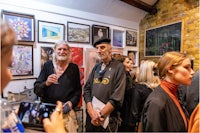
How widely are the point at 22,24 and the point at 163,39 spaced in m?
2.27

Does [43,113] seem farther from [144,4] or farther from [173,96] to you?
[144,4]

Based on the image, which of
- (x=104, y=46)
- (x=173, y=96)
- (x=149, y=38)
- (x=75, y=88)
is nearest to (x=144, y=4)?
(x=149, y=38)

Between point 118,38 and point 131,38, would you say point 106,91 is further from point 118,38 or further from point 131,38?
point 131,38

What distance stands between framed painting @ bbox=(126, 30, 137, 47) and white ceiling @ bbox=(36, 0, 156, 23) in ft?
0.81

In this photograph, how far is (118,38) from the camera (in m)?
3.17

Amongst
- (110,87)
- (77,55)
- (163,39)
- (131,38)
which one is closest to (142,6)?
(131,38)

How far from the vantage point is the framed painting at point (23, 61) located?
1956 millimetres

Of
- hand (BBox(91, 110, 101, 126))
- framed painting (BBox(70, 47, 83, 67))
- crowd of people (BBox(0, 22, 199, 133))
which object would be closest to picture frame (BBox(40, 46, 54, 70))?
framed painting (BBox(70, 47, 83, 67))

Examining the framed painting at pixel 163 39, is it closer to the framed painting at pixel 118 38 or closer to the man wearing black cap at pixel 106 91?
the framed painting at pixel 118 38

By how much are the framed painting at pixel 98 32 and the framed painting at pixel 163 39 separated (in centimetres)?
92

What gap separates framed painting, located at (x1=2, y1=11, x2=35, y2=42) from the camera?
75.7 inches

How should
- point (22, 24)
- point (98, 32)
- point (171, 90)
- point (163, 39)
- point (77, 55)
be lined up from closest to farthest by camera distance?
point (171, 90)
point (22, 24)
point (77, 55)
point (98, 32)
point (163, 39)

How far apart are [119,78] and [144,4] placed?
2.04m

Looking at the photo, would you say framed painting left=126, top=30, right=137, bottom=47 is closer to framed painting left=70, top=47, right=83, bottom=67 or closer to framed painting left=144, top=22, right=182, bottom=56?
framed painting left=144, top=22, right=182, bottom=56
